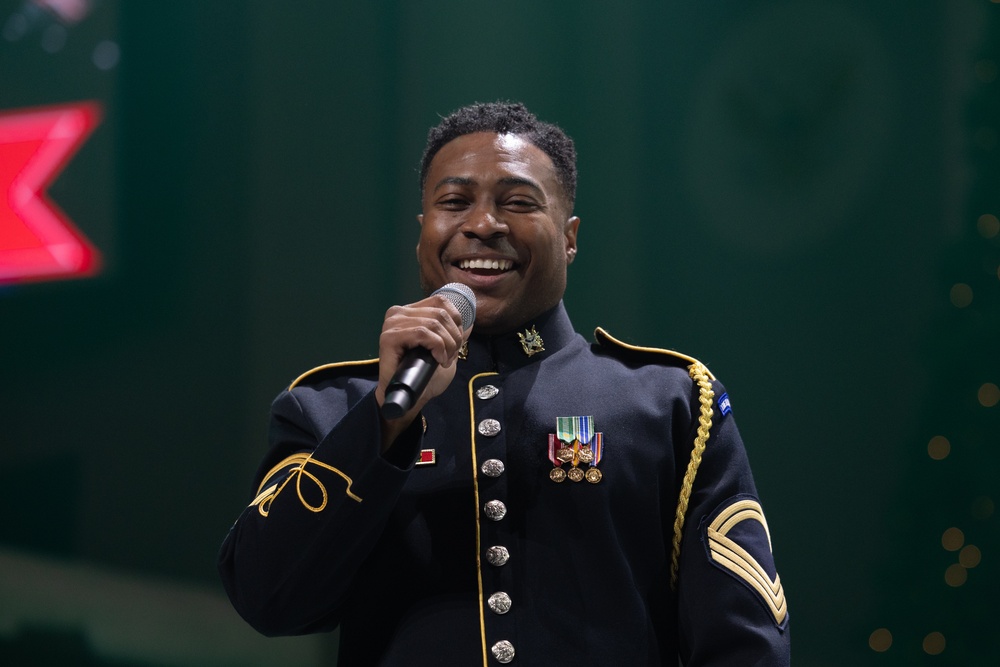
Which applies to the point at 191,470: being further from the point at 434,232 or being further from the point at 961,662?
the point at 961,662

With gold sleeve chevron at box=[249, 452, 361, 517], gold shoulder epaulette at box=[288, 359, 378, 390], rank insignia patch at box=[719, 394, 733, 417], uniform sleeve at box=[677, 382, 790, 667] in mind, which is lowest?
uniform sleeve at box=[677, 382, 790, 667]

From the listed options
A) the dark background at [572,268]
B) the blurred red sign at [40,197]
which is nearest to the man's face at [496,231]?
the dark background at [572,268]

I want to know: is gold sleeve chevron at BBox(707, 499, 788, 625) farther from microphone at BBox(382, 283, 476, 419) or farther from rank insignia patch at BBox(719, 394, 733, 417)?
microphone at BBox(382, 283, 476, 419)

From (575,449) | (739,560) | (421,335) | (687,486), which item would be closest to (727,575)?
(739,560)

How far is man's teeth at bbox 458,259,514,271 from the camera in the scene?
5.13ft

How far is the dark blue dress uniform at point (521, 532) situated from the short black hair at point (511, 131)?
1.22ft

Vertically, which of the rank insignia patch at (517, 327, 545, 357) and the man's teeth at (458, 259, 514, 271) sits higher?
the man's teeth at (458, 259, 514, 271)

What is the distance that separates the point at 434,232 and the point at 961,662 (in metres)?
1.41

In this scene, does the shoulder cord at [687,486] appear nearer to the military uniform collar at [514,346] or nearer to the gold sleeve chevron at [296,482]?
the military uniform collar at [514,346]

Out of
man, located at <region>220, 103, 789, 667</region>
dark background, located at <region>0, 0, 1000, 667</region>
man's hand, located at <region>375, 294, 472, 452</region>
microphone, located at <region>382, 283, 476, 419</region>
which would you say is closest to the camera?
microphone, located at <region>382, 283, 476, 419</region>

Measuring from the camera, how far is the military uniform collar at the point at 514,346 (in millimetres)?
1590

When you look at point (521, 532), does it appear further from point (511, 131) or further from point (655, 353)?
point (511, 131)

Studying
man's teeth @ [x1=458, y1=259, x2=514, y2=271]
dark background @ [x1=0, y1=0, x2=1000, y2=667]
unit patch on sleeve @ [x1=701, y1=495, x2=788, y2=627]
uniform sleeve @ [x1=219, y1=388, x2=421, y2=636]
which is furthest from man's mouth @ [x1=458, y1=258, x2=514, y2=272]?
dark background @ [x1=0, y1=0, x2=1000, y2=667]

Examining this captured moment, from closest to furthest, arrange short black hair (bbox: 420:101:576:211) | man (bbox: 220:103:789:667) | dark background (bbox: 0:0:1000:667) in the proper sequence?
man (bbox: 220:103:789:667) < short black hair (bbox: 420:101:576:211) < dark background (bbox: 0:0:1000:667)
